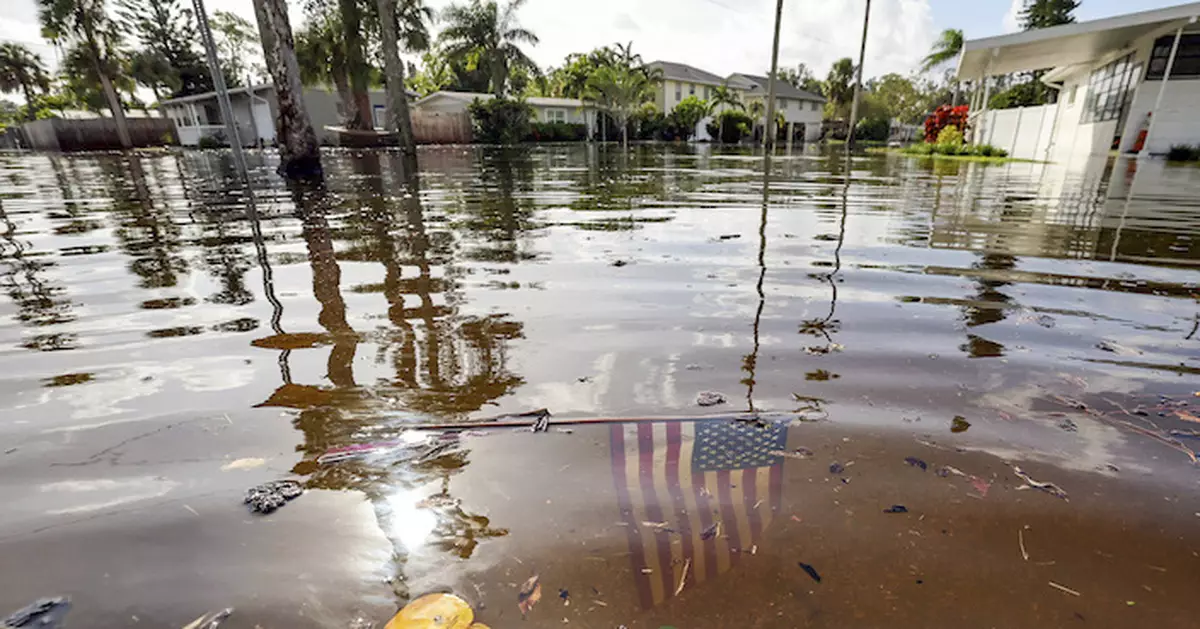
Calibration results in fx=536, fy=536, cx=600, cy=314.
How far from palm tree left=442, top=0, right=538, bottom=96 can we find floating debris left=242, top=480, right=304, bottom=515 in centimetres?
3735

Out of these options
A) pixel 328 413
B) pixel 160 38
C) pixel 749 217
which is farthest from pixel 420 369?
pixel 160 38

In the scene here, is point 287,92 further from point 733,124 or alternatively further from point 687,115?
point 733,124

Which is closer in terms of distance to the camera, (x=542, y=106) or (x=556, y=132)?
(x=556, y=132)

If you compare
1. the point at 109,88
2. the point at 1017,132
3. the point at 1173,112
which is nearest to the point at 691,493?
the point at 1173,112

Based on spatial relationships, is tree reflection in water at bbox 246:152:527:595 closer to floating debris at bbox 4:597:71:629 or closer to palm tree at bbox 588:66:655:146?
floating debris at bbox 4:597:71:629

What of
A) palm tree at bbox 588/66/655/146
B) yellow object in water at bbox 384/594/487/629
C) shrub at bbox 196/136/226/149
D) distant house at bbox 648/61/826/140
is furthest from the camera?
distant house at bbox 648/61/826/140

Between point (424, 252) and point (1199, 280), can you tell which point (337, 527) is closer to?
point (424, 252)

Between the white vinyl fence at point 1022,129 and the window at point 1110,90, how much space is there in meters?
1.53

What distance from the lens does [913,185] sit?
10328 mm

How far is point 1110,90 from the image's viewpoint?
19.4 meters

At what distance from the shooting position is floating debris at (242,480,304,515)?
61.9 inches

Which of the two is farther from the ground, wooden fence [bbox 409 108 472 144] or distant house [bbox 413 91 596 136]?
distant house [bbox 413 91 596 136]

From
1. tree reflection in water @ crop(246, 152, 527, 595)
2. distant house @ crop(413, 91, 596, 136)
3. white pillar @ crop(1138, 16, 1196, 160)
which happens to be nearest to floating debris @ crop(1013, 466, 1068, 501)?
tree reflection in water @ crop(246, 152, 527, 595)

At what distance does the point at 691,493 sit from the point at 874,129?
2136 inches
